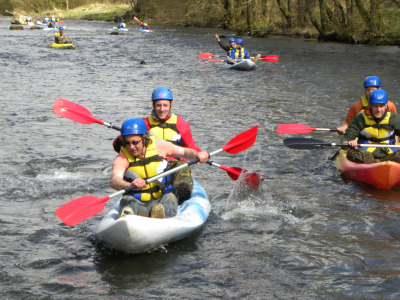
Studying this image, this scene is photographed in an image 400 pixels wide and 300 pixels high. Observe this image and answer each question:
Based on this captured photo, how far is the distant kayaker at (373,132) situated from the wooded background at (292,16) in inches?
735

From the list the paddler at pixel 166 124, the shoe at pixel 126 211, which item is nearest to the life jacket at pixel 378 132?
the paddler at pixel 166 124

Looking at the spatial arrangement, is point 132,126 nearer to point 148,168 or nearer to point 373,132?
point 148,168

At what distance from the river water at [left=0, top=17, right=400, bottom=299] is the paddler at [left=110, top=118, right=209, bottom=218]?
40cm

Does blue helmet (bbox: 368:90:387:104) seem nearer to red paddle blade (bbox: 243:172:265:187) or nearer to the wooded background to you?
red paddle blade (bbox: 243:172:265:187)

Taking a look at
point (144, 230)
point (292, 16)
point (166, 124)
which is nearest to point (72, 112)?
point (166, 124)

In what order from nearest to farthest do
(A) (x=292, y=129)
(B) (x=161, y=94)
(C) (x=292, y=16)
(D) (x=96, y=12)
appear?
(B) (x=161, y=94) < (A) (x=292, y=129) < (C) (x=292, y=16) < (D) (x=96, y=12)

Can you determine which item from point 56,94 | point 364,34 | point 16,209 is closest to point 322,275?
point 16,209

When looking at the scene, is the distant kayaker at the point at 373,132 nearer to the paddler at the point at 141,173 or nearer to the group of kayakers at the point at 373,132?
the group of kayakers at the point at 373,132

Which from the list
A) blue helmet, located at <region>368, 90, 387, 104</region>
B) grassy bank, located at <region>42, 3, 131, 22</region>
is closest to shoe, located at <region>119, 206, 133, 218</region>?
blue helmet, located at <region>368, 90, 387, 104</region>

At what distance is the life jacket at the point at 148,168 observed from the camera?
563 centimetres

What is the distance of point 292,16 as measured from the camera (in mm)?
34562

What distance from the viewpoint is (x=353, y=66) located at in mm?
20281

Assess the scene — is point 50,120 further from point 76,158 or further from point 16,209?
point 16,209

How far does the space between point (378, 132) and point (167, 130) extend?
2794mm
